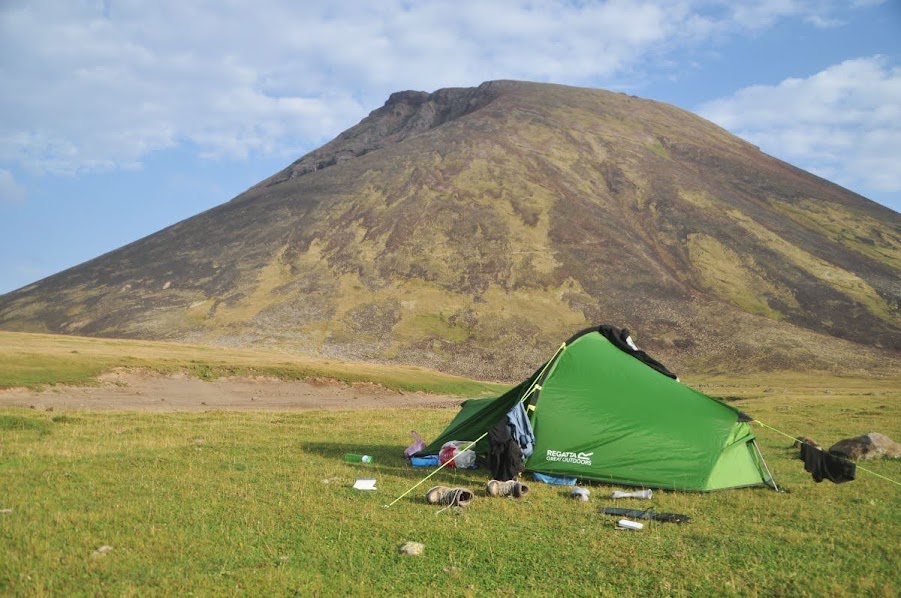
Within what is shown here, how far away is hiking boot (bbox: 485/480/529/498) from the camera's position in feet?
41.2

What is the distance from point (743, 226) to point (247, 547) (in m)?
130

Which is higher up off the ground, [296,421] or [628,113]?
[628,113]

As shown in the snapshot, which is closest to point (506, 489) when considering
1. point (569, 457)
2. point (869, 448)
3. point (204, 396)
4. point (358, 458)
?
point (569, 457)

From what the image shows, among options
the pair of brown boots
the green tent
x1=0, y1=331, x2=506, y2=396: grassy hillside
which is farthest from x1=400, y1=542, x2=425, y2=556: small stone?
x1=0, y1=331, x2=506, y2=396: grassy hillside

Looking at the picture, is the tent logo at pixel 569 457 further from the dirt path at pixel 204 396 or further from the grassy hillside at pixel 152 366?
the grassy hillside at pixel 152 366

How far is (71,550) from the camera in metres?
8.62

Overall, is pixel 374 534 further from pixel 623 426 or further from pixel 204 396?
pixel 204 396

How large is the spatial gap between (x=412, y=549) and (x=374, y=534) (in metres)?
1.00

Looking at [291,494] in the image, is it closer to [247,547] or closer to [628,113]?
[247,547]

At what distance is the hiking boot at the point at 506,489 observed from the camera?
12570 millimetres

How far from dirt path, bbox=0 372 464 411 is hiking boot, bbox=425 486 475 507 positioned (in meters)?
21.4

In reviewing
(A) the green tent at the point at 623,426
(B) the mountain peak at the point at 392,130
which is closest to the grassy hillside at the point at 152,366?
(A) the green tent at the point at 623,426

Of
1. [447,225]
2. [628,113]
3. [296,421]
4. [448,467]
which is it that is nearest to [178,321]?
[447,225]

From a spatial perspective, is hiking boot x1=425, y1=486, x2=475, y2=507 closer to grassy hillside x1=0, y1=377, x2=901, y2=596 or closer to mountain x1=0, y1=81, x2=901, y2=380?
grassy hillside x1=0, y1=377, x2=901, y2=596
